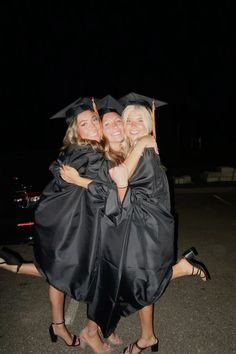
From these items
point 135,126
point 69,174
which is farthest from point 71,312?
point 135,126

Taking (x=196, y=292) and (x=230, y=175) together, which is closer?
(x=196, y=292)

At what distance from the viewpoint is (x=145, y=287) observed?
7.98ft

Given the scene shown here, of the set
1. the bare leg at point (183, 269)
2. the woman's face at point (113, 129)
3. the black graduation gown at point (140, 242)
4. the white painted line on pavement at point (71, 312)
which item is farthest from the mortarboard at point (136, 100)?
the white painted line on pavement at point (71, 312)

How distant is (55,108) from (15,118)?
22.1 feet

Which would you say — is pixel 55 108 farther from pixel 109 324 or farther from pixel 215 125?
pixel 109 324

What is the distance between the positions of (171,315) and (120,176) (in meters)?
1.91

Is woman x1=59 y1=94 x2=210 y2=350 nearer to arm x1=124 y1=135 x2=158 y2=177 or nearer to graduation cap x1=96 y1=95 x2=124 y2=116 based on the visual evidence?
arm x1=124 y1=135 x2=158 y2=177

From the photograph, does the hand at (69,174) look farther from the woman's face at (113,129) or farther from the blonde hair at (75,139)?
the woman's face at (113,129)

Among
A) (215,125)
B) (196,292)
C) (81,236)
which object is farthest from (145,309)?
(215,125)

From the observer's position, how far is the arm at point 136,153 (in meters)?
2.32

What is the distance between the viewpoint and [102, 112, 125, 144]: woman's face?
2.69 m

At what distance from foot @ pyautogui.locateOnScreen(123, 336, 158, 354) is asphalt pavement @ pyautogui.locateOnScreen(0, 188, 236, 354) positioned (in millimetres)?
125

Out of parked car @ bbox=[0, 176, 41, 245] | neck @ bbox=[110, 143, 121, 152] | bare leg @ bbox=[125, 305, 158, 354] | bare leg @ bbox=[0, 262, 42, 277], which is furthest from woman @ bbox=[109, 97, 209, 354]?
parked car @ bbox=[0, 176, 41, 245]

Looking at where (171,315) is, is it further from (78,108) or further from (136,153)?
(78,108)
